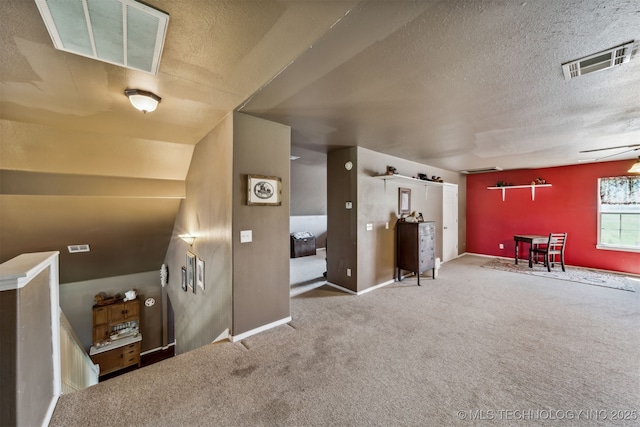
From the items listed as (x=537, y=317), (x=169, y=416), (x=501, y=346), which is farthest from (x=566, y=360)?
(x=169, y=416)

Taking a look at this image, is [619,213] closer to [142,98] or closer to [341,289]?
[341,289]

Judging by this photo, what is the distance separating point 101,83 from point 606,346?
556 centimetres

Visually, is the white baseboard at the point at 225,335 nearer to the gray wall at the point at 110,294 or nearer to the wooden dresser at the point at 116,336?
the wooden dresser at the point at 116,336

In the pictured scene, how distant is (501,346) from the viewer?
2.57 metres

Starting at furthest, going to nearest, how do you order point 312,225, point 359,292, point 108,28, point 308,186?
point 312,225
point 308,186
point 359,292
point 108,28

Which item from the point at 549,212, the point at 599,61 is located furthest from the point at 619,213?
the point at 599,61

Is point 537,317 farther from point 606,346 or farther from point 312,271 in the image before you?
point 312,271

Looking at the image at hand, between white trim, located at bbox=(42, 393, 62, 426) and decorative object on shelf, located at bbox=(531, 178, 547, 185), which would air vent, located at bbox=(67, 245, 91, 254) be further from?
decorative object on shelf, located at bbox=(531, 178, 547, 185)

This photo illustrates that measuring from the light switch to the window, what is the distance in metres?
7.74

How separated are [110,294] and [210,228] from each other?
4623mm

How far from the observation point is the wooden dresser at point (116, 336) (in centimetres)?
521

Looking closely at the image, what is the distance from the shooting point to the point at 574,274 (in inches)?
204

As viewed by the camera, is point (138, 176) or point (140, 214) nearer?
point (138, 176)

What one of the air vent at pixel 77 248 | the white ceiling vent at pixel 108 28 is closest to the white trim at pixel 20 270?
the white ceiling vent at pixel 108 28
